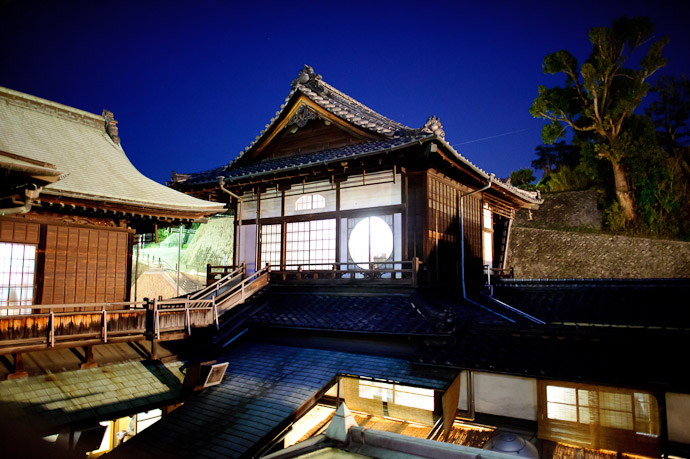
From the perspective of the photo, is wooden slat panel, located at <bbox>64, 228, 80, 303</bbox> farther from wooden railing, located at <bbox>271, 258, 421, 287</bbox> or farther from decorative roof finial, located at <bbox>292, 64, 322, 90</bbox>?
decorative roof finial, located at <bbox>292, 64, 322, 90</bbox>

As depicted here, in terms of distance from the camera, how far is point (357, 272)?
42.5 feet

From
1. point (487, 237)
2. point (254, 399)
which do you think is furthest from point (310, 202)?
point (487, 237)

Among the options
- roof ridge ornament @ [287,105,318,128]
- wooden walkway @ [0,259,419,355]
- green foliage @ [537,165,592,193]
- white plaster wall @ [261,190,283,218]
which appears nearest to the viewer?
wooden walkway @ [0,259,419,355]

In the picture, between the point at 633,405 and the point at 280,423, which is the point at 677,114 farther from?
the point at 280,423

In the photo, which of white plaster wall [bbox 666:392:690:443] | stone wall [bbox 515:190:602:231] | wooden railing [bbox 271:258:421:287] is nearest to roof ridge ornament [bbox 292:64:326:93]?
wooden railing [bbox 271:258:421:287]

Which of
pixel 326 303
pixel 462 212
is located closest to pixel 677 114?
pixel 462 212

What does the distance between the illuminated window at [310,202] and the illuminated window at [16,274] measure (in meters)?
8.46

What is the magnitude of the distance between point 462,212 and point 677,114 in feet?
92.7

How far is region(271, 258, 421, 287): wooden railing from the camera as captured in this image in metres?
12.0

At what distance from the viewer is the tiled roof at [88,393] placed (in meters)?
7.87

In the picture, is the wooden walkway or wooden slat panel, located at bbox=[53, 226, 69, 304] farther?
wooden slat panel, located at bbox=[53, 226, 69, 304]

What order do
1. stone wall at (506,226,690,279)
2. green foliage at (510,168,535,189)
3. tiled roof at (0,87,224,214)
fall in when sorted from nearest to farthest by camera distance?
tiled roof at (0,87,224,214) < stone wall at (506,226,690,279) < green foliage at (510,168,535,189)

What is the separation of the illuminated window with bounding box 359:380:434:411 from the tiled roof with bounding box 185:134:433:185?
6868 mm

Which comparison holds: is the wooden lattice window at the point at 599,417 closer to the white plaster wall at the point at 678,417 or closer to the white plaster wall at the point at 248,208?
the white plaster wall at the point at 678,417
